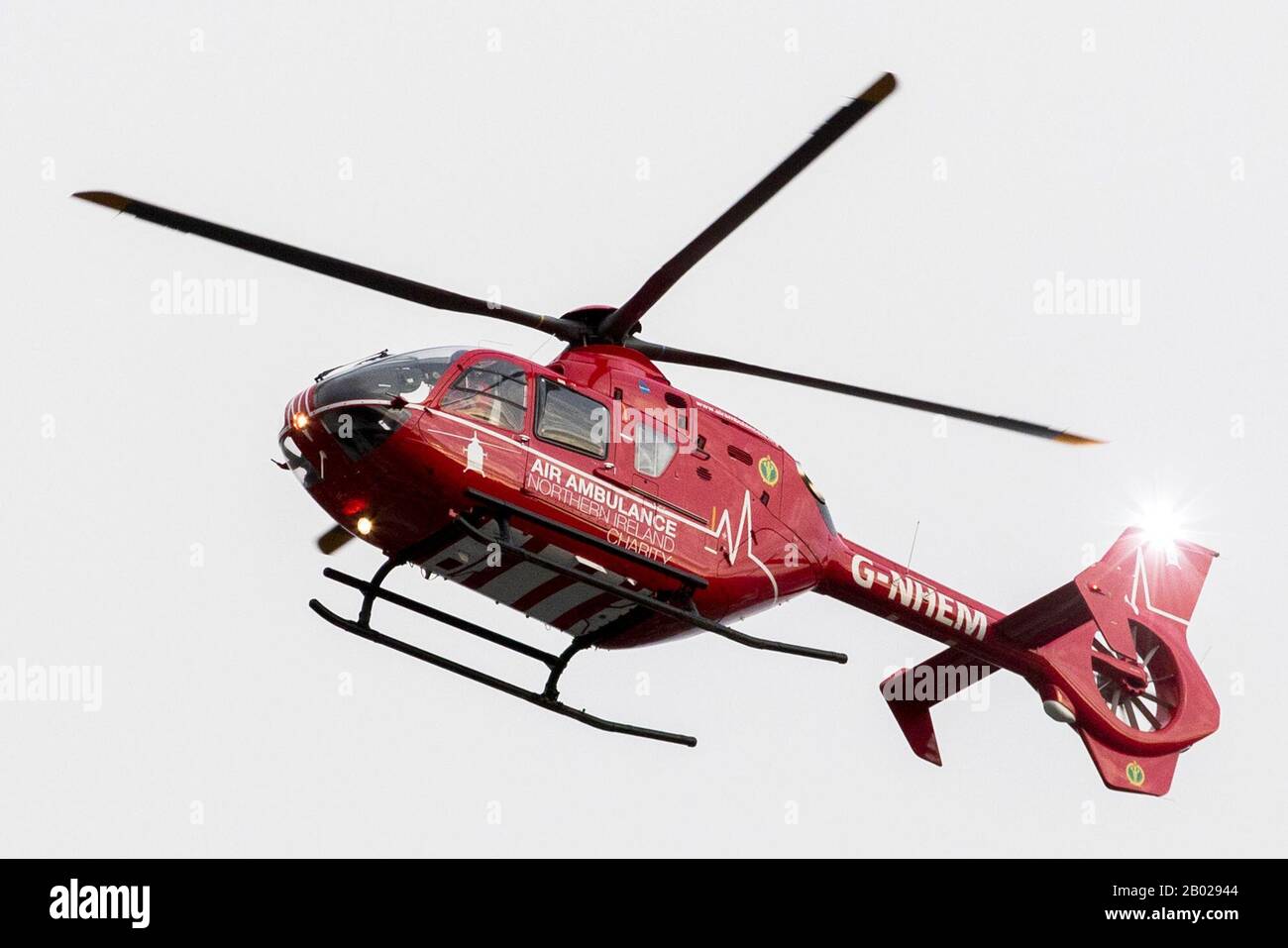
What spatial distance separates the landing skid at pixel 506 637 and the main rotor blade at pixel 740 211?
1.95m

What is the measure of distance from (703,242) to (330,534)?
3.81m

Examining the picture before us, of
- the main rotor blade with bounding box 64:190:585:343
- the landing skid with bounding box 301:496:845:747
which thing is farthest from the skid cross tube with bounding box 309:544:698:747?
the main rotor blade with bounding box 64:190:585:343

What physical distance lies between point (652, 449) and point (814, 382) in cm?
154

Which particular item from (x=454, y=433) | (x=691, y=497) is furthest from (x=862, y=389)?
(x=454, y=433)

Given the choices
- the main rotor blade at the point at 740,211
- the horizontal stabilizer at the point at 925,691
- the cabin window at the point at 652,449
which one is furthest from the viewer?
the horizontal stabilizer at the point at 925,691

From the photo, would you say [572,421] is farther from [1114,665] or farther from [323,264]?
[1114,665]

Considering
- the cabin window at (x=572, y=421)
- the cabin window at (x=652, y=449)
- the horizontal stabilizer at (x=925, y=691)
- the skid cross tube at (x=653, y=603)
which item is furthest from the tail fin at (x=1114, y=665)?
the cabin window at (x=572, y=421)

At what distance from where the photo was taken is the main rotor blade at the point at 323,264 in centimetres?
995

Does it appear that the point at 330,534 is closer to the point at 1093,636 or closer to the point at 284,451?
the point at 284,451

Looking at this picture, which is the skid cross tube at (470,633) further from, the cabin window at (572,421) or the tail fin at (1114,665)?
the tail fin at (1114,665)

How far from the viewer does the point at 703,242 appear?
10.7 metres

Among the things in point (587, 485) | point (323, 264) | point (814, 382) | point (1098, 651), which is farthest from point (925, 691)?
point (323, 264)

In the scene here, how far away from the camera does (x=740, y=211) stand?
34.1 feet

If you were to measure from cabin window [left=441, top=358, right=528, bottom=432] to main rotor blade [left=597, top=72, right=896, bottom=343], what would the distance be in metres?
1.22
